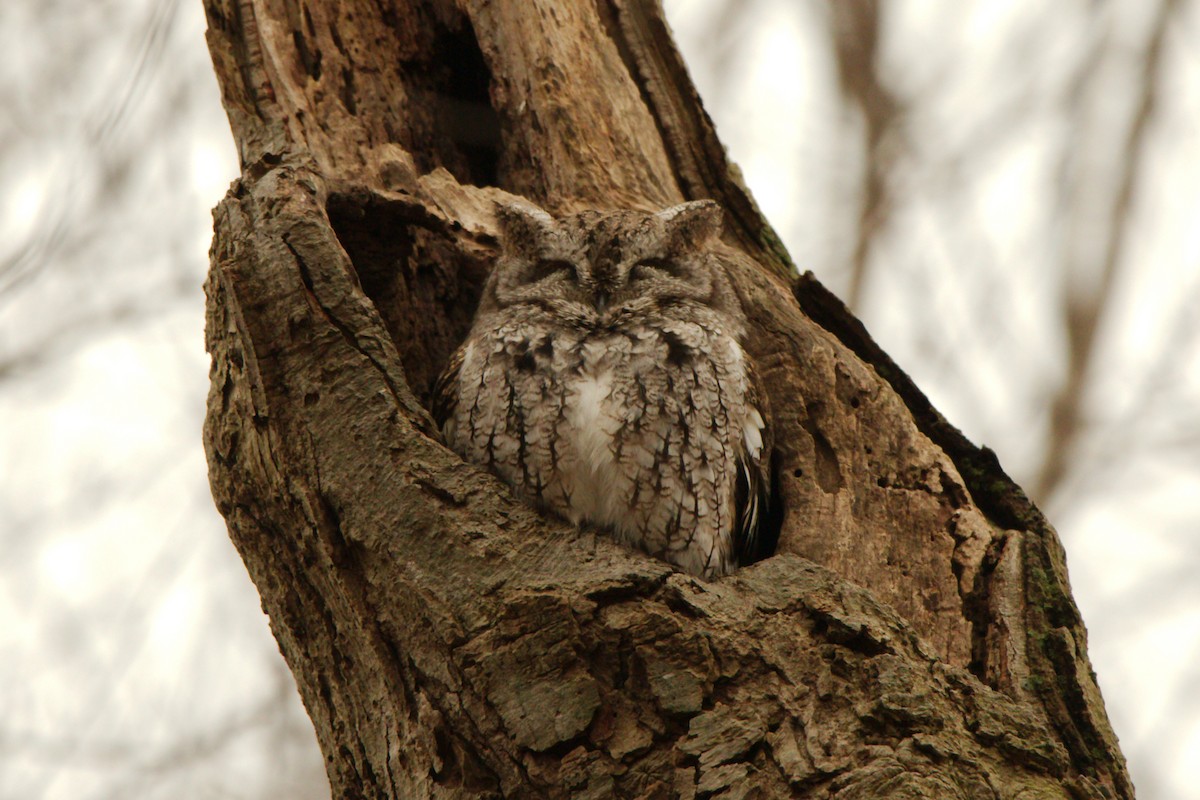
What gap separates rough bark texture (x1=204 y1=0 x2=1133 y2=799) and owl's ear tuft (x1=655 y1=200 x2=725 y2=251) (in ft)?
0.62

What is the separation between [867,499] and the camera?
3.05 meters

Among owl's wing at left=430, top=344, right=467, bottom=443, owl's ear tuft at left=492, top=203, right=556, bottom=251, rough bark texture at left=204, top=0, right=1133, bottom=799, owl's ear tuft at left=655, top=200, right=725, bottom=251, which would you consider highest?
owl's ear tuft at left=655, top=200, right=725, bottom=251

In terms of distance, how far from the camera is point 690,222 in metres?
3.50

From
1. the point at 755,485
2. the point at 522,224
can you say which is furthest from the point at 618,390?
the point at 522,224

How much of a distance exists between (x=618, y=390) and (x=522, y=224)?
704 millimetres

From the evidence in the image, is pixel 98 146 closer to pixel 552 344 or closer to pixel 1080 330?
pixel 552 344

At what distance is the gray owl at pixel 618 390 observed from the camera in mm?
2973

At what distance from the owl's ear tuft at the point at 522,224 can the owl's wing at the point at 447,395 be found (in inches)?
15.5

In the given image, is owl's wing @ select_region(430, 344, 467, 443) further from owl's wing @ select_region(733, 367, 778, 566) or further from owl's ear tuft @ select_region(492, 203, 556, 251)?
owl's wing @ select_region(733, 367, 778, 566)

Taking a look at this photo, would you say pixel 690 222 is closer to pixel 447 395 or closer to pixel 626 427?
pixel 626 427

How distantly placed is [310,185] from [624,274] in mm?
1015

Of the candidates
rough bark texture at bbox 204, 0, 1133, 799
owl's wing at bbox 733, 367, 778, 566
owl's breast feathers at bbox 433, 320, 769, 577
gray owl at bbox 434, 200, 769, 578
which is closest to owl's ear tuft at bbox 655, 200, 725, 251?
gray owl at bbox 434, 200, 769, 578

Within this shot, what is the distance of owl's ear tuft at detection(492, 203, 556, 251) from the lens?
3.38 meters

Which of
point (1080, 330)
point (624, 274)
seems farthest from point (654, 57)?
point (1080, 330)
